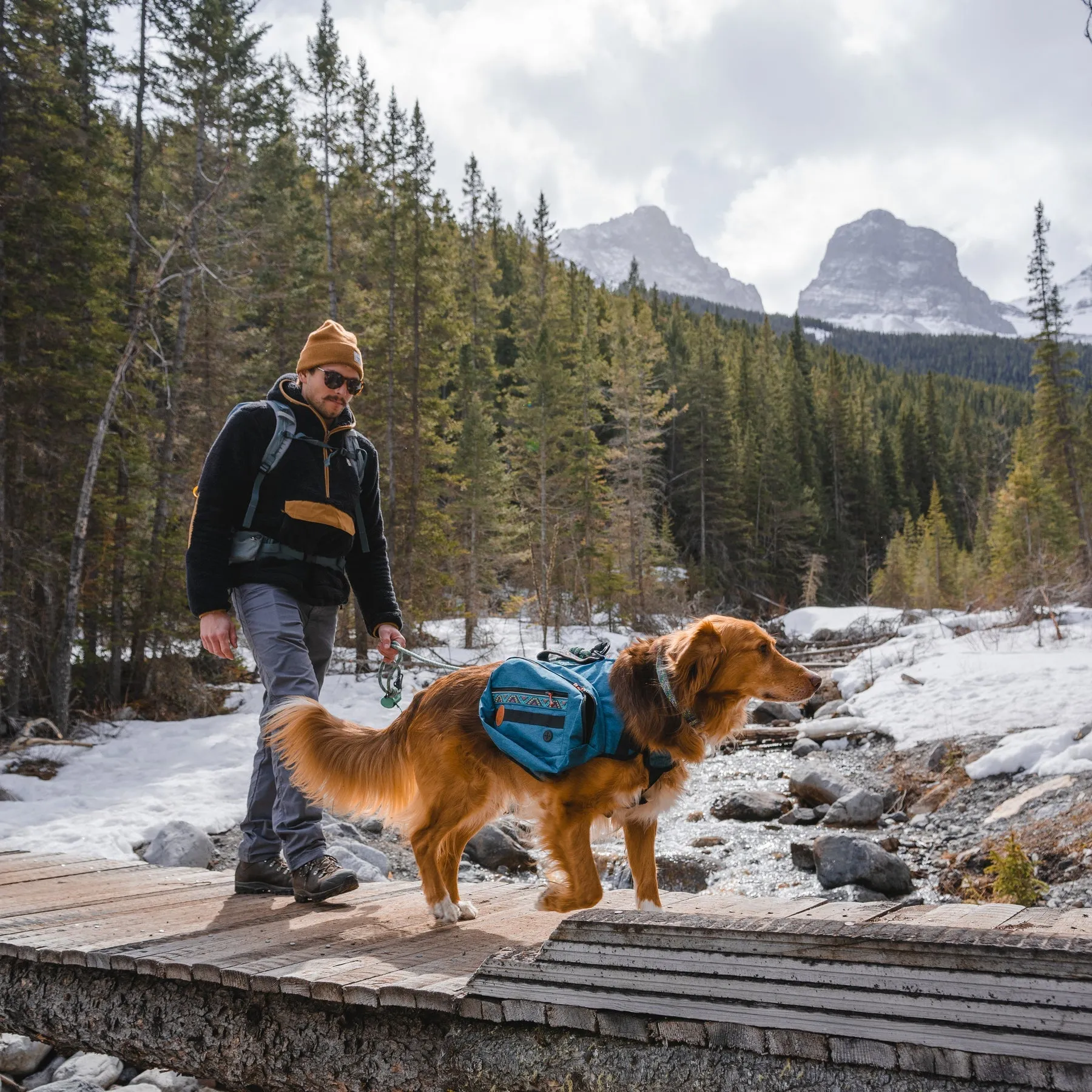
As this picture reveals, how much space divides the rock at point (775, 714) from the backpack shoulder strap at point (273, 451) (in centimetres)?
1331

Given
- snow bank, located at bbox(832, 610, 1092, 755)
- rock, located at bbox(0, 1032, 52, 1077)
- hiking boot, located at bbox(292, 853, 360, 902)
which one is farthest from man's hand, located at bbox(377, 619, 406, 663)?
snow bank, located at bbox(832, 610, 1092, 755)

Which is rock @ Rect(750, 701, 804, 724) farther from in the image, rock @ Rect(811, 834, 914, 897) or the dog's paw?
the dog's paw

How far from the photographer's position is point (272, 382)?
26.5m

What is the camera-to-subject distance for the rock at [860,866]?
22.8ft

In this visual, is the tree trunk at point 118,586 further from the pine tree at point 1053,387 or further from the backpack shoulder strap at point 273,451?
the pine tree at point 1053,387

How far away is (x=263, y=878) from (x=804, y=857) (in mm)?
5334

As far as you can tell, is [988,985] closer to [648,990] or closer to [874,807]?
[648,990]

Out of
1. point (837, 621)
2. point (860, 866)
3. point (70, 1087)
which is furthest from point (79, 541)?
point (837, 621)

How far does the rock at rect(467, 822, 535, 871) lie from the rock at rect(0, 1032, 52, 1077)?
440 centimetres

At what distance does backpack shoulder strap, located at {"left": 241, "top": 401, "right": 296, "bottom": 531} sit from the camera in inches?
171

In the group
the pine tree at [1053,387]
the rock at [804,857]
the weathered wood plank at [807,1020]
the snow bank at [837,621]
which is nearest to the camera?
the weathered wood plank at [807,1020]

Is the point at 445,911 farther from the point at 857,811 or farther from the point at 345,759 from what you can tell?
the point at 857,811

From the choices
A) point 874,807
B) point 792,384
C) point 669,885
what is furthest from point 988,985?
point 792,384

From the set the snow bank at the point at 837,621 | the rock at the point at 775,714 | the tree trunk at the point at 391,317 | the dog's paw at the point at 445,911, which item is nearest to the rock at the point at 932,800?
the rock at the point at 775,714
